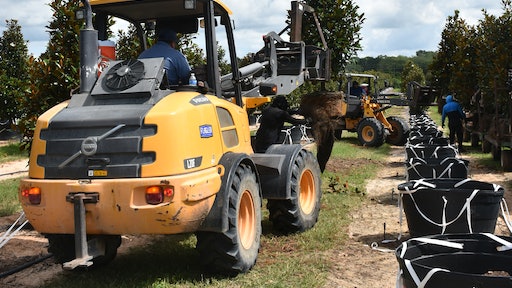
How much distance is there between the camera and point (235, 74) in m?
6.54

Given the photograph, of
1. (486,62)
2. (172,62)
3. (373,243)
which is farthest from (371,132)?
(172,62)

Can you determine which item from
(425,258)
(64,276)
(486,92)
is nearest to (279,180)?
(64,276)

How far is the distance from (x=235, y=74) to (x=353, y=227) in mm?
2788

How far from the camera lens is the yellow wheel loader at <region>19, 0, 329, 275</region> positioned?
4699mm

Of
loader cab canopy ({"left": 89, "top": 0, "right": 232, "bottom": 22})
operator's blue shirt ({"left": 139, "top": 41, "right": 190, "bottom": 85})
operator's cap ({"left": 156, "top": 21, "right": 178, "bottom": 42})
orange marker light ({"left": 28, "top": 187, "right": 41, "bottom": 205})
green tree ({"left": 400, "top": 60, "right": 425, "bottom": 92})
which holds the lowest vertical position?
orange marker light ({"left": 28, "top": 187, "right": 41, "bottom": 205})

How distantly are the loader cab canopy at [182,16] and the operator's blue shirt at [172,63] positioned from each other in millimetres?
258

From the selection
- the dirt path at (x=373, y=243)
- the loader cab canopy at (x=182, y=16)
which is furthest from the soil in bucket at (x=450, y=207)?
the loader cab canopy at (x=182, y=16)

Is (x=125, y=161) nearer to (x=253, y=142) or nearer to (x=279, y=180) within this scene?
(x=279, y=180)

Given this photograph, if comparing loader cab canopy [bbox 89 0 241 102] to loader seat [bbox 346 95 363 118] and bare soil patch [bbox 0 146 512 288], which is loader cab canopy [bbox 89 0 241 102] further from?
loader seat [bbox 346 95 363 118]

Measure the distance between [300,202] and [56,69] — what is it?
13.0ft

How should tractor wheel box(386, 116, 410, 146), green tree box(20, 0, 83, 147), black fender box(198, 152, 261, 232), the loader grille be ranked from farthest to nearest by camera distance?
tractor wheel box(386, 116, 410, 146) < green tree box(20, 0, 83, 147) < black fender box(198, 152, 261, 232) < the loader grille

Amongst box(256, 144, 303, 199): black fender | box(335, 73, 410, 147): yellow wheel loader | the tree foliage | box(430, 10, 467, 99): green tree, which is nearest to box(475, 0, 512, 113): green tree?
the tree foliage

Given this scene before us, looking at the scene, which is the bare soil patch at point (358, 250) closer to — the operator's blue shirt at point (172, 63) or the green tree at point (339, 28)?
the operator's blue shirt at point (172, 63)

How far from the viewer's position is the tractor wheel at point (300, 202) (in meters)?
7.02
